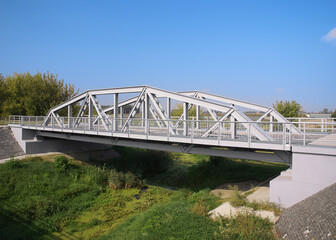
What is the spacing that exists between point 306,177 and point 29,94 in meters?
36.8

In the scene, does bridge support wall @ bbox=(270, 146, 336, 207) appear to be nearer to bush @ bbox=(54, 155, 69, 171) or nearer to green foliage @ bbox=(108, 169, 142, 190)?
green foliage @ bbox=(108, 169, 142, 190)

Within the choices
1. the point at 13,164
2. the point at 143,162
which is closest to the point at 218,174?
the point at 143,162

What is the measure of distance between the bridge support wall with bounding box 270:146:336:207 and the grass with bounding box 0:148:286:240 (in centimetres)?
195

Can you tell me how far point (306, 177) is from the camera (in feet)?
31.9

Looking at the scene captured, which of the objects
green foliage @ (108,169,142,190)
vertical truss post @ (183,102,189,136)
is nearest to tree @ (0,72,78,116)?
green foliage @ (108,169,142,190)

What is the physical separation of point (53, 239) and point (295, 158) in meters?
12.5

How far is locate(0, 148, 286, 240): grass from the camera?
398 inches

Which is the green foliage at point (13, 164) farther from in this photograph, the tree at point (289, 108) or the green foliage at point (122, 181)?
the tree at point (289, 108)

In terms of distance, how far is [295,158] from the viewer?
10.1 meters

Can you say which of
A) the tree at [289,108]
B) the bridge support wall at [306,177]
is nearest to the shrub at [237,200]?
the bridge support wall at [306,177]

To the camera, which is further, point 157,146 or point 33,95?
point 33,95

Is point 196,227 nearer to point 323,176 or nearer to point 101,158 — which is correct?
point 323,176

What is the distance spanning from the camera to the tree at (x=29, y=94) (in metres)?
35.1

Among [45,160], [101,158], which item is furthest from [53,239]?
[101,158]
